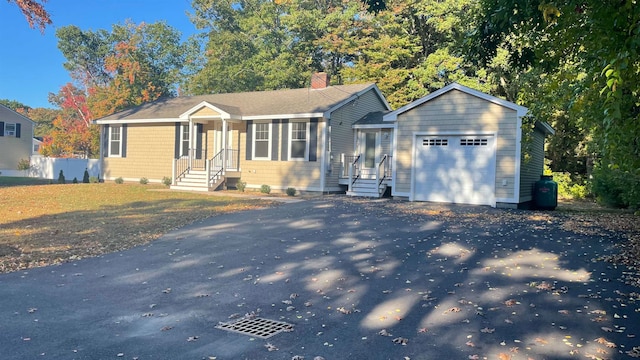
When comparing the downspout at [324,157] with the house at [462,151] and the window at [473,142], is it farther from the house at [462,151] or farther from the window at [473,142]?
the window at [473,142]

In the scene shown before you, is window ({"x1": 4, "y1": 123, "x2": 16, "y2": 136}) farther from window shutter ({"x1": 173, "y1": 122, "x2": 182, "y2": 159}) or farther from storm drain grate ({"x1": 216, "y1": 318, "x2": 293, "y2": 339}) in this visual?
storm drain grate ({"x1": 216, "y1": 318, "x2": 293, "y2": 339})

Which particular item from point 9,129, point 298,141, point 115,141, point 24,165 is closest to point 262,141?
point 298,141

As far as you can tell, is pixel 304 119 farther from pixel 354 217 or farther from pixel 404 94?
pixel 404 94

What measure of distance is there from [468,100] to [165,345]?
1388cm

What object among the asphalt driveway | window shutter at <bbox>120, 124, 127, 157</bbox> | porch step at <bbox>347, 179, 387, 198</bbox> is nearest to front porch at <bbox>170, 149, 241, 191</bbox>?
window shutter at <bbox>120, 124, 127, 157</bbox>

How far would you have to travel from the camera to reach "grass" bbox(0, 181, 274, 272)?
845cm

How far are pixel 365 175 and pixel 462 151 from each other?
16.3 ft

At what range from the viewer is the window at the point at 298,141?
20.1m

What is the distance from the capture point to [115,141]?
25.4 m

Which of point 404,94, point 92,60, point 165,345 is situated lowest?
point 165,345

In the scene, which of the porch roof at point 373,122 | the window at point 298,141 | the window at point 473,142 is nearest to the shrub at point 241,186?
the window at point 298,141

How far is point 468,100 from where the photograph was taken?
52.9 ft

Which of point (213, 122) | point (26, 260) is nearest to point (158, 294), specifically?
point (26, 260)

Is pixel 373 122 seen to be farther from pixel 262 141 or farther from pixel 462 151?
pixel 462 151
